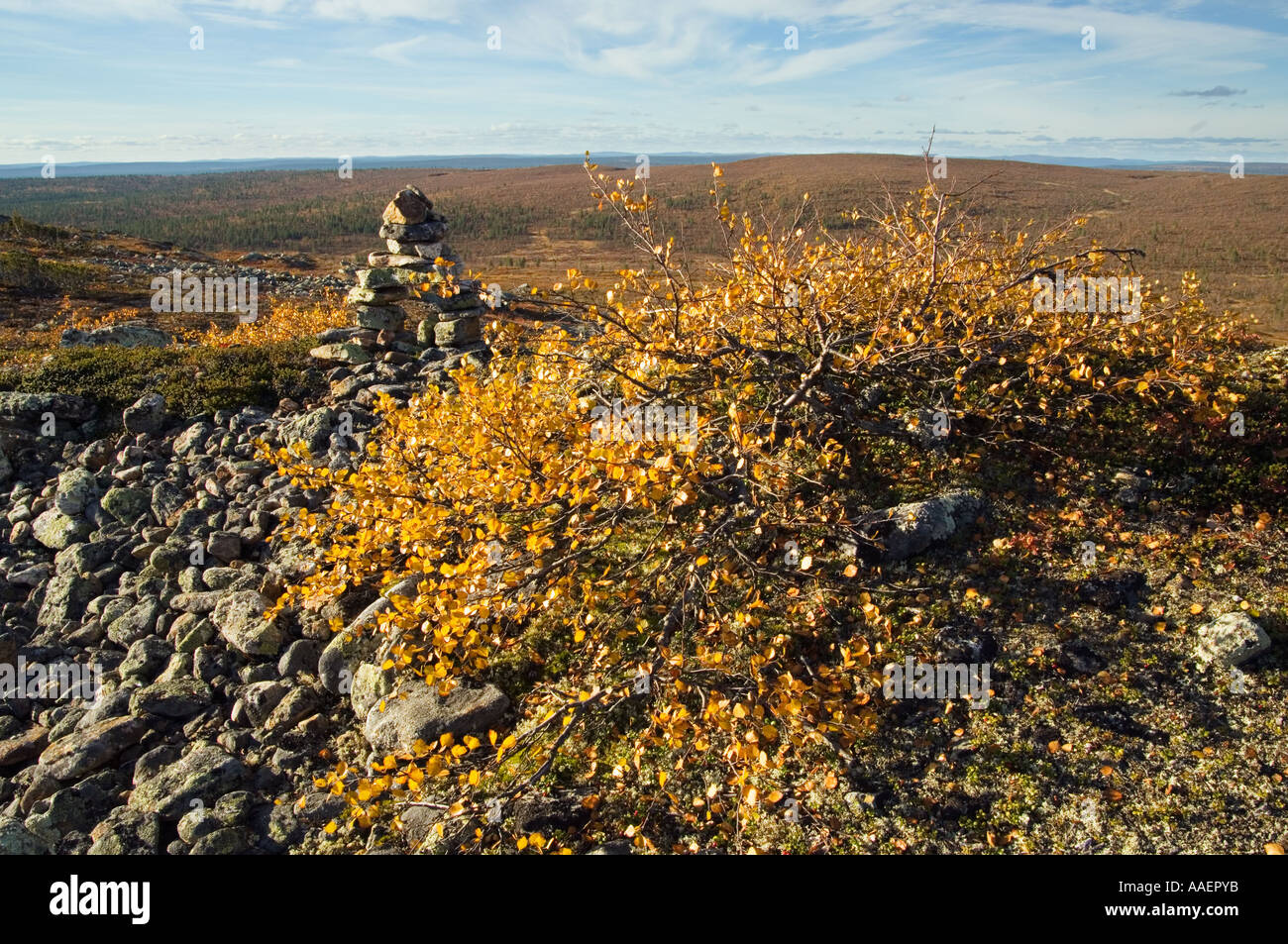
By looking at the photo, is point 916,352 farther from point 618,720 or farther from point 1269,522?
point 618,720

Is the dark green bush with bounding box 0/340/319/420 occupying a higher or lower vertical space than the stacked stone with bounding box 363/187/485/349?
lower

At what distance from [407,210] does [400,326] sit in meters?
2.96

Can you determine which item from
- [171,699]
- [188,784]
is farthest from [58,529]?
[188,784]

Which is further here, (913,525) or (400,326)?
(400,326)

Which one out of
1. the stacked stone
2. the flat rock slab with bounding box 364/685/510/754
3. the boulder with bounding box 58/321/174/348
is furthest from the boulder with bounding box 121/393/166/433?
the flat rock slab with bounding box 364/685/510/754

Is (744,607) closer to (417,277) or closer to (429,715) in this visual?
(429,715)

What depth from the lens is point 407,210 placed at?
15812 millimetres

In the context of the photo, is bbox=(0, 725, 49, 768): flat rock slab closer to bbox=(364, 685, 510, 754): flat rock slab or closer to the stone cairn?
bbox=(364, 685, 510, 754): flat rock slab

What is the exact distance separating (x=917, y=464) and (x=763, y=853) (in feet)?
13.6

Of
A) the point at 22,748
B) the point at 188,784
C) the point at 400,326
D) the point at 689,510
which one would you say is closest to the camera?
the point at 188,784

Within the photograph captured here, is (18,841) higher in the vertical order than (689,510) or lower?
lower

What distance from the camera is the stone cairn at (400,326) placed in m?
13.2

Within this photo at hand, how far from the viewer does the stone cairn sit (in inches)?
518
